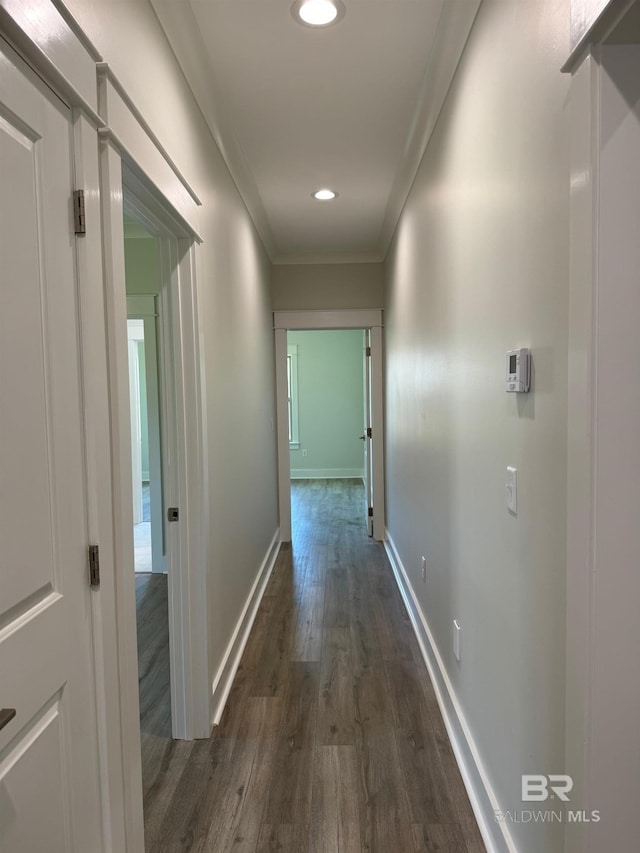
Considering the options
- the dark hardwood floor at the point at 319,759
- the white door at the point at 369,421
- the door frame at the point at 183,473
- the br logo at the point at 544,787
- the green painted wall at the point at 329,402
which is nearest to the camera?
the br logo at the point at 544,787

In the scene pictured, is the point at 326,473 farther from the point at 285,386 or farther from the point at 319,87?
the point at 319,87

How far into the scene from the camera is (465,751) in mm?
1887

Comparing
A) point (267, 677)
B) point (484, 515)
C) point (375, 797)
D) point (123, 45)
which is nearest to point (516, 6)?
point (123, 45)

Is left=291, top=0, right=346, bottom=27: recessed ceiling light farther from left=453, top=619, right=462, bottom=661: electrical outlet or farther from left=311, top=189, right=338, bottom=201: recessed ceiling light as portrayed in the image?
left=453, top=619, right=462, bottom=661: electrical outlet

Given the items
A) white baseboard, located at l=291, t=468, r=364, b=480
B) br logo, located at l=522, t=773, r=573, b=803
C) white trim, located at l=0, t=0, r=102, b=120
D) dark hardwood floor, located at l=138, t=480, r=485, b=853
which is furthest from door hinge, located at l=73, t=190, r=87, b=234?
white baseboard, located at l=291, t=468, r=364, b=480

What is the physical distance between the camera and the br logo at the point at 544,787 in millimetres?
1085

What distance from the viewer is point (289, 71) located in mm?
2145

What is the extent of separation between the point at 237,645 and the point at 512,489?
1.93 meters

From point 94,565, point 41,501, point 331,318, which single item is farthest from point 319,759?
point 331,318

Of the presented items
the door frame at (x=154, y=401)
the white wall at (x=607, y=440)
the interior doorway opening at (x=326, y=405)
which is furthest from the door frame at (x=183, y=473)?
the interior doorway opening at (x=326, y=405)

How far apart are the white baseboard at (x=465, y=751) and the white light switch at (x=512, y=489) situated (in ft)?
2.90

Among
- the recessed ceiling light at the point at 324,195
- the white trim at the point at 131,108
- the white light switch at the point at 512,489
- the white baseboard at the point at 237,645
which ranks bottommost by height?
the white baseboard at the point at 237,645

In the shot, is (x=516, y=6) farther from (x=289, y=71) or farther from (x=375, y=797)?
(x=375, y=797)

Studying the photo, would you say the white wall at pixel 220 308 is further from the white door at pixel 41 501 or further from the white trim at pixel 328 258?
the white trim at pixel 328 258
